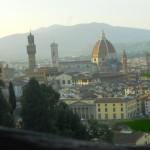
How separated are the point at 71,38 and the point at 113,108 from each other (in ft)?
454

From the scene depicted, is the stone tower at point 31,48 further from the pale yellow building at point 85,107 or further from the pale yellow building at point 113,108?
the pale yellow building at point 113,108

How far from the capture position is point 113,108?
28.0m

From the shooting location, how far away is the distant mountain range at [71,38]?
153 meters

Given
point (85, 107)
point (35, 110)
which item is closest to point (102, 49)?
point (85, 107)

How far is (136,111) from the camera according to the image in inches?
1163

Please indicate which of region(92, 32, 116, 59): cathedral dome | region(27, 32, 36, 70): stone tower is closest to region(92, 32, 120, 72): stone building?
region(92, 32, 116, 59): cathedral dome

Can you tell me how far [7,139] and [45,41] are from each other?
163121 millimetres

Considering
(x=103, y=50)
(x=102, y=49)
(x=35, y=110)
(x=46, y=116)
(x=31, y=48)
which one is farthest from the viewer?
(x=102, y=49)

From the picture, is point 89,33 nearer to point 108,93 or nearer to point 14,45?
point 14,45

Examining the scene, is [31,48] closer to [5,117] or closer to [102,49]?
[102,49]

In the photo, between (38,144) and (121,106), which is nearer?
(38,144)

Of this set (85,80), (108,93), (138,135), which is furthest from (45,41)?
(138,135)

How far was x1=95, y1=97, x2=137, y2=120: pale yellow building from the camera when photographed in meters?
28.0

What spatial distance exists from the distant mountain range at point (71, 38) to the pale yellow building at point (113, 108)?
373ft
